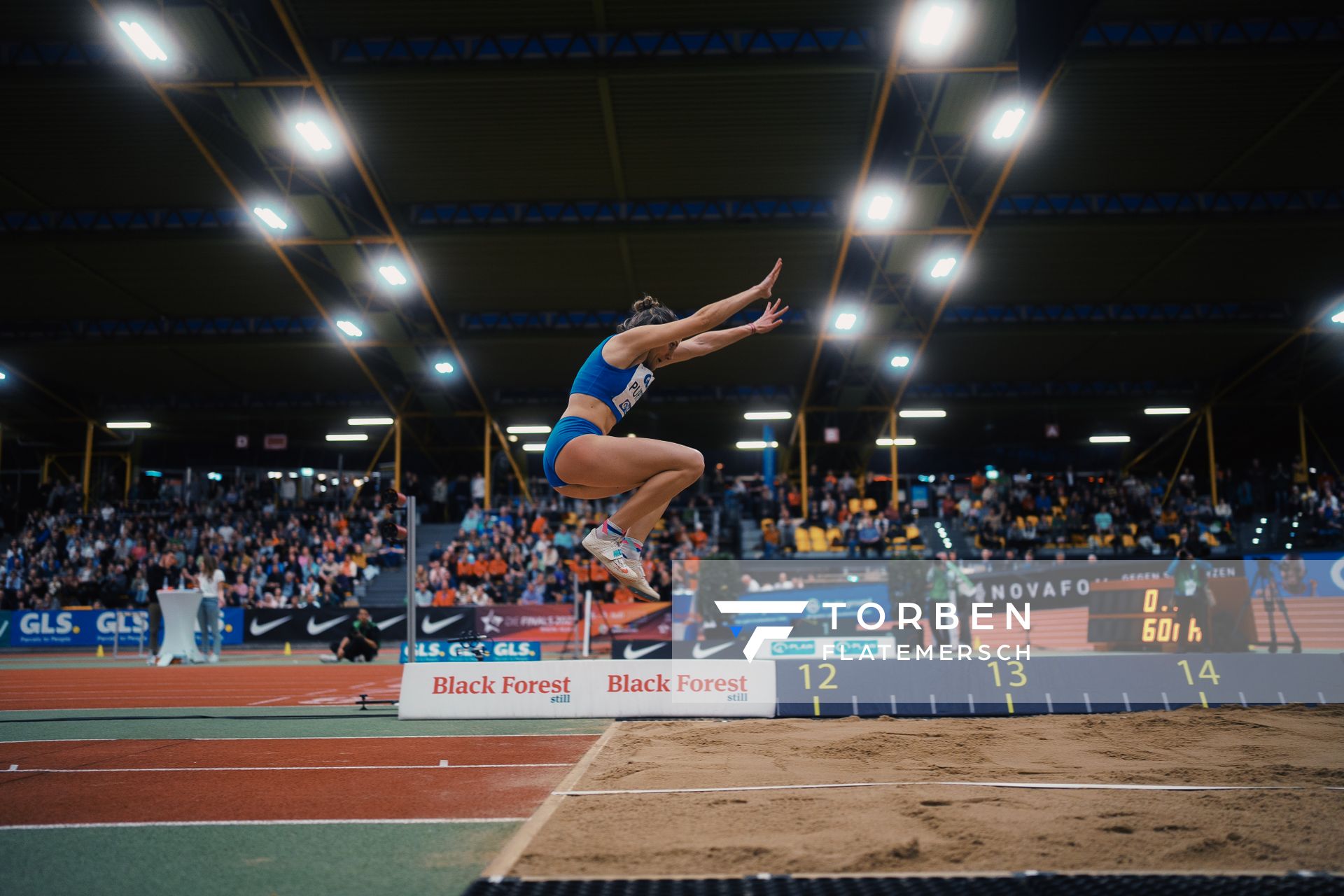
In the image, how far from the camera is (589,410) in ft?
20.0

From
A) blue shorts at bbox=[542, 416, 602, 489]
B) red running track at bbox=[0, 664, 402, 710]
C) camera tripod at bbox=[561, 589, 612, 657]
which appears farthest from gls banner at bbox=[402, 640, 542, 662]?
blue shorts at bbox=[542, 416, 602, 489]

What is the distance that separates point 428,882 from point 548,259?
69.5 feet

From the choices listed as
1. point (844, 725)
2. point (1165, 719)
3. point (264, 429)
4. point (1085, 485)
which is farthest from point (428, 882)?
point (264, 429)

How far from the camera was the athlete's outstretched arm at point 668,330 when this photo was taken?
5773mm

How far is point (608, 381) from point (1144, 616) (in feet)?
32.5

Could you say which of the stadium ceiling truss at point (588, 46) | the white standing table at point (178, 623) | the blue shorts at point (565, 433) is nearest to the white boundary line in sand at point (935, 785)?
the blue shorts at point (565, 433)

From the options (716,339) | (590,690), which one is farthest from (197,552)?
(716,339)

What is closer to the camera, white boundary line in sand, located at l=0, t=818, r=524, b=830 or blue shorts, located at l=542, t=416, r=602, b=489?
white boundary line in sand, located at l=0, t=818, r=524, b=830

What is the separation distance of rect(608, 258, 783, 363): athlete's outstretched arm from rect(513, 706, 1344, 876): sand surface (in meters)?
2.72

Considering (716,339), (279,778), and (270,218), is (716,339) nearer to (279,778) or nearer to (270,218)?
(279,778)

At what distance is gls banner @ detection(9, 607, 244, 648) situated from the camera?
23.0 metres

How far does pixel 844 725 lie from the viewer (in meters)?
8.81

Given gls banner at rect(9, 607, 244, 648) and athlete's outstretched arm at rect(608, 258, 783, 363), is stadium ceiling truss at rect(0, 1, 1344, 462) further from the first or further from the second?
athlete's outstretched arm at rect(608, 258, 783, 363)

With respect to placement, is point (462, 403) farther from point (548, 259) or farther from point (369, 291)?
point (548, 259)
